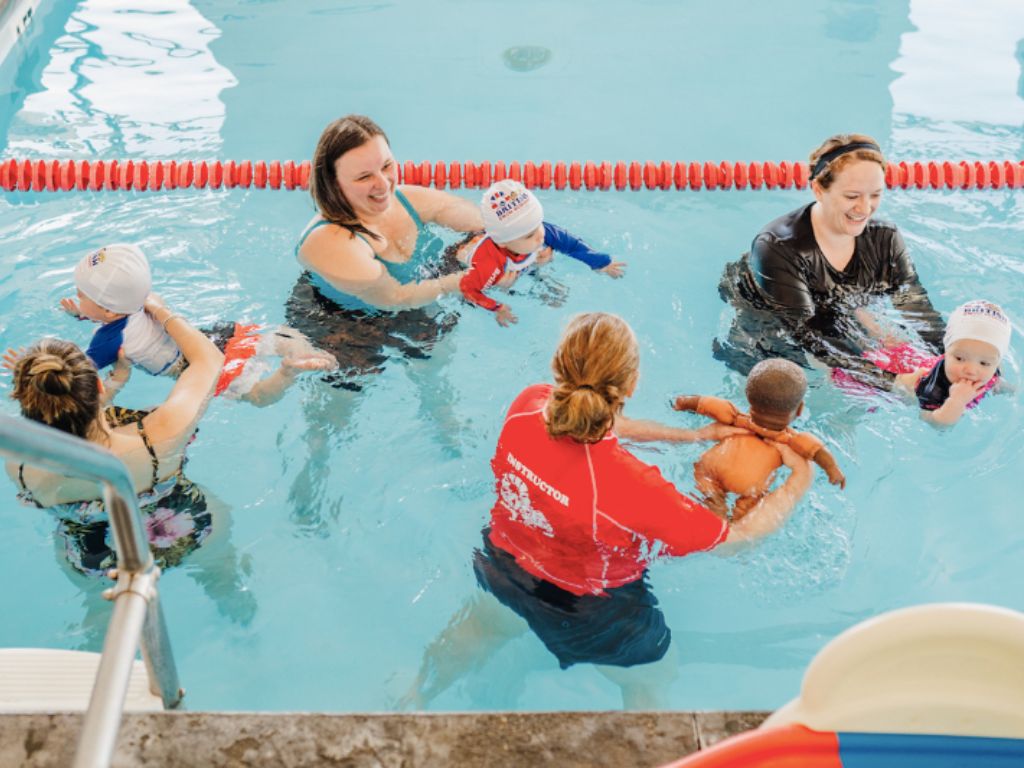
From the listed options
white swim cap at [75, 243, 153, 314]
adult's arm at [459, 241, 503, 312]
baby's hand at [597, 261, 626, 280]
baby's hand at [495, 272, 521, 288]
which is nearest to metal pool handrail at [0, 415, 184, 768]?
white swim cap at [75, 243, 153, 314]

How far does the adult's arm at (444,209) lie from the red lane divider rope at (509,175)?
136 centimetres

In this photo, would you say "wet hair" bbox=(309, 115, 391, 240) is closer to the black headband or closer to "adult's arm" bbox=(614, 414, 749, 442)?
"adult's arm" bbox=(614, 414, 749, 442)

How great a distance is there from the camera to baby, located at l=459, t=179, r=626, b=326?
152 inches

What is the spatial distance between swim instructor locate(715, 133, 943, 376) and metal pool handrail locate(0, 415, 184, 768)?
2753 millimetres

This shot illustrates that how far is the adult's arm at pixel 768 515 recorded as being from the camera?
2.79 m

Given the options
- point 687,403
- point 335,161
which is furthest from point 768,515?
point 335,161

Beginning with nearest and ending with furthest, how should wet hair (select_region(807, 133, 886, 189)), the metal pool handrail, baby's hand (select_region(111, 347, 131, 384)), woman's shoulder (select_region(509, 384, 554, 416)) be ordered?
the metal pool handrail < woman's shoulder (select_region(509, 384, 554, 416)) < baby's hand (select_region(111, 347, 131, 384)) < wet hair (select_region(807, 133, 886, 189))

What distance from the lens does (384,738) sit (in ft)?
6.44

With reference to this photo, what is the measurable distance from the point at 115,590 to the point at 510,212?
7.75 ft

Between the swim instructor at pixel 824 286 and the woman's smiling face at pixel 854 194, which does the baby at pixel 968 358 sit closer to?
the swim instructor at pixel 824 286

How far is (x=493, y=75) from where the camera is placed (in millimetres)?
6930

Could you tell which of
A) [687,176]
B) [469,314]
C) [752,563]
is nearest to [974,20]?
[687,176]

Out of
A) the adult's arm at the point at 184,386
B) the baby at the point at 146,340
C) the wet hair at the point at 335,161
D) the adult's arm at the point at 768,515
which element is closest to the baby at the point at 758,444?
the adult's arm at the point at 768,515

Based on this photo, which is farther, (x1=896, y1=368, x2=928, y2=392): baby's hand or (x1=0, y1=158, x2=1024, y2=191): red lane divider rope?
(x1=0, y1=158, x2=1024, y2=191): red lane divider rope
